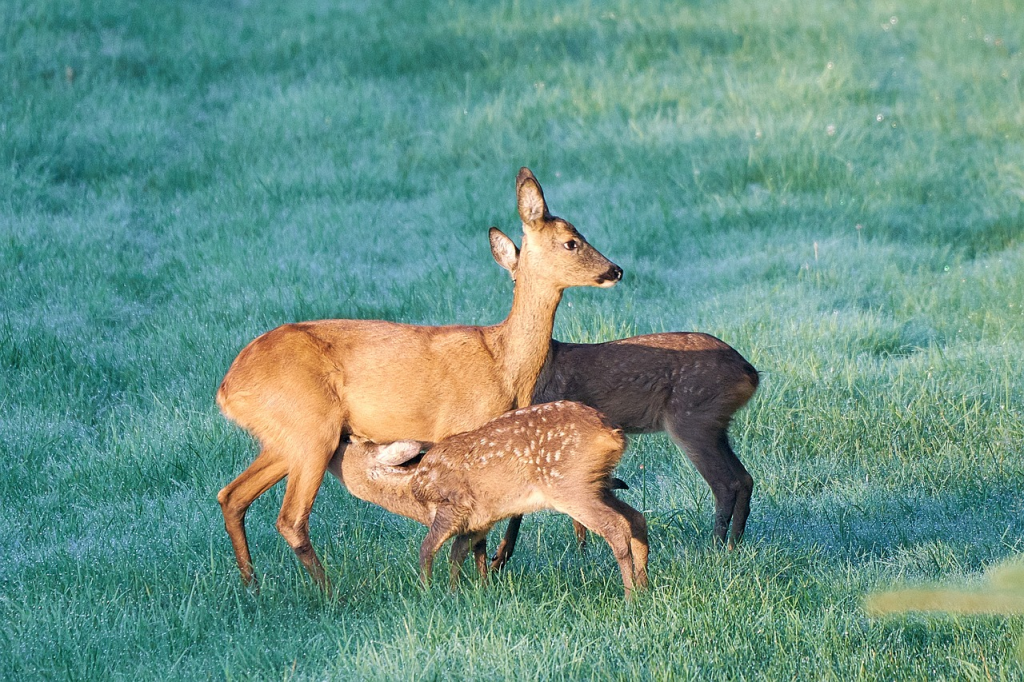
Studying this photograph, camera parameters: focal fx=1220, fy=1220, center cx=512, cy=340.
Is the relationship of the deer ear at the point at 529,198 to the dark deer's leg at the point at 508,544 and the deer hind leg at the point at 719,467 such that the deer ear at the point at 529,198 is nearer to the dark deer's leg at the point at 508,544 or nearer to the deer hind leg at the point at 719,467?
the deer hind leg at the point at 719,467

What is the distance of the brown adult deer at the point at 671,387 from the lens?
590 cm

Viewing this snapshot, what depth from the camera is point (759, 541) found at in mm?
5398

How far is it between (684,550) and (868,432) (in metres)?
1.89

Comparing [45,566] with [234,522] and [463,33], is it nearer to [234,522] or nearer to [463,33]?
[234,522]

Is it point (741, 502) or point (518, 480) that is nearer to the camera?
point (518, 480)

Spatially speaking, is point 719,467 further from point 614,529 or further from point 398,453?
point 398,453

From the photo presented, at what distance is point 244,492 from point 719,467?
2.20 metres

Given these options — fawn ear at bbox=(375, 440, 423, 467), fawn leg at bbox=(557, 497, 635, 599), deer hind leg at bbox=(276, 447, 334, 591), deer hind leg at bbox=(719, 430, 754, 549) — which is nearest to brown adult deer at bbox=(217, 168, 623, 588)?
deer hind leg at bbox=(276, 447, 334, 591)

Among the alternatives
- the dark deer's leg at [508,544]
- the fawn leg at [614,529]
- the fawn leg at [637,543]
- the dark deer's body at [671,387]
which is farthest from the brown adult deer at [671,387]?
the fawn leg at [614,529]

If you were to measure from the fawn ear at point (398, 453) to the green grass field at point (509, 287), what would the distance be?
403mm

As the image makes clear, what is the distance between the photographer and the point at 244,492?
5.41 m

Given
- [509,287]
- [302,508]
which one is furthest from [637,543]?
[509,287]

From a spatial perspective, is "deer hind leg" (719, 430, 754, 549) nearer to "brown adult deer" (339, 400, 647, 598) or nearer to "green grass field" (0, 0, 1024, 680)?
"green grass field" (0, 0, 1024, 680)

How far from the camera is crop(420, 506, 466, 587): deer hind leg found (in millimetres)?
4984
